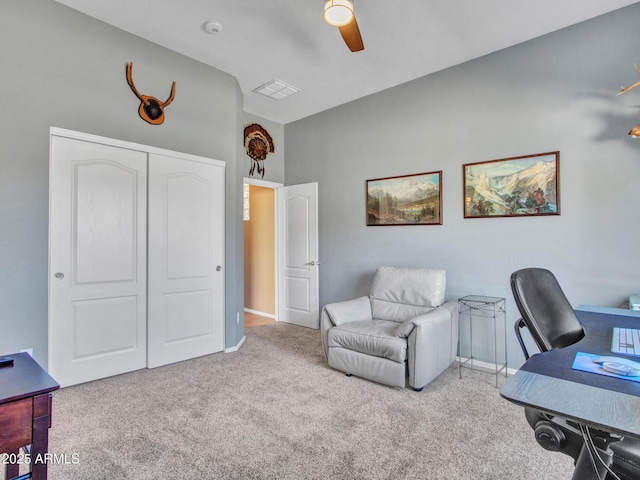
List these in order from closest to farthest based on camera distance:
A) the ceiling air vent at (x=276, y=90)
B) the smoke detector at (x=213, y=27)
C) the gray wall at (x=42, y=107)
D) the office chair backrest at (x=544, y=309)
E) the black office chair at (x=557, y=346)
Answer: the black office chair at (x=557, y=346) < the office chair backrest at (x=544, y=309) < the gray wall at (x=42, y=107) < the smoke detector at (x=213, y=27) < the ceiling air vent at (x=276, y=90)

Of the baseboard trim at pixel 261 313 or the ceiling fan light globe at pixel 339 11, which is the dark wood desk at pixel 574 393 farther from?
the baseboard trim at pixel 261 313

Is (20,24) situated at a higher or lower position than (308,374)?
higher

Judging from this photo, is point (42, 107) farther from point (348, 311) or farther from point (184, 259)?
point (348, 311)

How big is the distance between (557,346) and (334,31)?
287 cm

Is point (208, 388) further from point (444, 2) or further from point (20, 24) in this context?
point (444, 2)

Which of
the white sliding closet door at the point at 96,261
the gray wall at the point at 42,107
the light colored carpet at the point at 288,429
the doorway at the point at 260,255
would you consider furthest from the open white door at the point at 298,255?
the white sliding closet door at the point at 96,261

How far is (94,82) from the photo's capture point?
291 centimetres

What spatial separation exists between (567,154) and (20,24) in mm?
4501

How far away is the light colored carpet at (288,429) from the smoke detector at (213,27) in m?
3.09

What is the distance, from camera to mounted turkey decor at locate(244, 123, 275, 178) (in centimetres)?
469

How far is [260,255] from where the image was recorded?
5762mm

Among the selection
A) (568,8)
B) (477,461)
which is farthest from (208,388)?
(568,8)

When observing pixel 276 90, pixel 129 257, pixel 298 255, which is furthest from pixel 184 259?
pixel 276 90

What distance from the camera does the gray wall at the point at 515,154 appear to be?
2.69 metres
